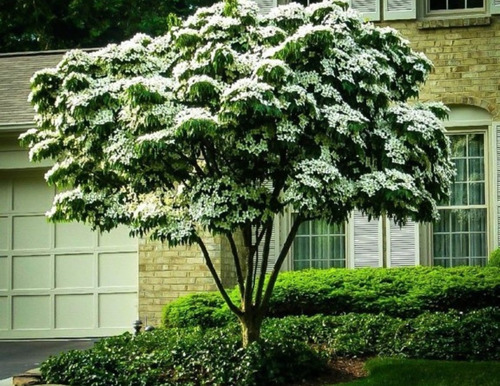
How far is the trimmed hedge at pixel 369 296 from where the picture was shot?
12.1 metres

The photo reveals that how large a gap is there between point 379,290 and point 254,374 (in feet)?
12.1

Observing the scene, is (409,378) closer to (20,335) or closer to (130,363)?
(130,363)

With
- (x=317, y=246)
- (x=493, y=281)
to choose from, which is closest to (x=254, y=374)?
(x=493, y=281)

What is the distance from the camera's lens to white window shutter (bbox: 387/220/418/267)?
1384 cm

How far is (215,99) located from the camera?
8938 mm

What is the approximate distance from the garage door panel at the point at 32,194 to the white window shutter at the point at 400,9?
5531mm

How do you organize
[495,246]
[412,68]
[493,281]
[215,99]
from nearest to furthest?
[215,99] → [412,68] → [493,281] → [495,246]

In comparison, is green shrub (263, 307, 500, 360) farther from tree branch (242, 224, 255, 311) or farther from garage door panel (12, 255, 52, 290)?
garage door panel (12, 255, 52, 290)

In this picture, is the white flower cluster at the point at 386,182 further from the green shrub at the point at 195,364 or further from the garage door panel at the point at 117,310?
the garage door panel at the point at 117,310

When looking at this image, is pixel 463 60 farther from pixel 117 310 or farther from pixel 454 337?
pixel 117 310

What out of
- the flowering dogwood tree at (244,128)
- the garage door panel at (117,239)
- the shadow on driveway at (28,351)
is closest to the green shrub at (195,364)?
the flowering dogwood tree at (244,128)

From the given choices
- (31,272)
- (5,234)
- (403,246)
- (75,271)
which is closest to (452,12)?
(403,246)

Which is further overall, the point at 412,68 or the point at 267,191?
the point at 412,68

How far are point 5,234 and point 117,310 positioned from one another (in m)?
2.09
